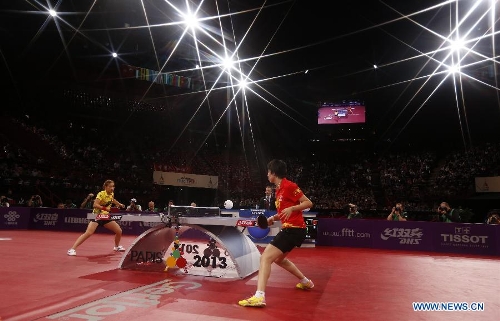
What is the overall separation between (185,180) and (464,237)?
19.6 m

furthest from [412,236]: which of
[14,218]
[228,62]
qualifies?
[14,218]

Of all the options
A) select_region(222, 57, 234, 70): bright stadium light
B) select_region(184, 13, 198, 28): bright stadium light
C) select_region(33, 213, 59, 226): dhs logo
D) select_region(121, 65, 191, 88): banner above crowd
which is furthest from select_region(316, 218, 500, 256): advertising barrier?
select_region(121, 65, 191, 88): banner above crowd

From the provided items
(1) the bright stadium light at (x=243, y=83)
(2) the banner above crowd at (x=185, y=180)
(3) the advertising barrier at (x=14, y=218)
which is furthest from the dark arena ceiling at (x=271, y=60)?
(3) the advertising barrier at (x=14, y=218)

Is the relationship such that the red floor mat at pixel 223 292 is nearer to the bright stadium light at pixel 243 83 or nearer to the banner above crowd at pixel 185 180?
the banner above crowd at pixel 185 180

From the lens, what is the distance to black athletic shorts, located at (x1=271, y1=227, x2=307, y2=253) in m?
4.86

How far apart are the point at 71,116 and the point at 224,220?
86.6 feet

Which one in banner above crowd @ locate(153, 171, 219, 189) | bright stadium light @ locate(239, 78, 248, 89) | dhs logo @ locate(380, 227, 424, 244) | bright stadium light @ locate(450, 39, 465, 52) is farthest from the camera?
bright stadium light @ locate(239, 78, 248, 89)

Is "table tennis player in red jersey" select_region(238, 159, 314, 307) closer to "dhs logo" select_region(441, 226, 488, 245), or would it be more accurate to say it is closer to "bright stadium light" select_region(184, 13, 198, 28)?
"dhs logo" select_region(441, 226, 488, 245)

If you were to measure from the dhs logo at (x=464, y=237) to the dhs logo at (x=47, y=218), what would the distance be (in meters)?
15.8

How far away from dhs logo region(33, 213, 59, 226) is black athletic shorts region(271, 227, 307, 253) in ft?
48.7

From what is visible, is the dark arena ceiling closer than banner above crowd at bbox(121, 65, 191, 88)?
Yes

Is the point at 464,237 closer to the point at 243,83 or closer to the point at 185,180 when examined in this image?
the point at 243,83

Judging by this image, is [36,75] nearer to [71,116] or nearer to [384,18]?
[71,116]

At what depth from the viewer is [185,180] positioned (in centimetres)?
2764
